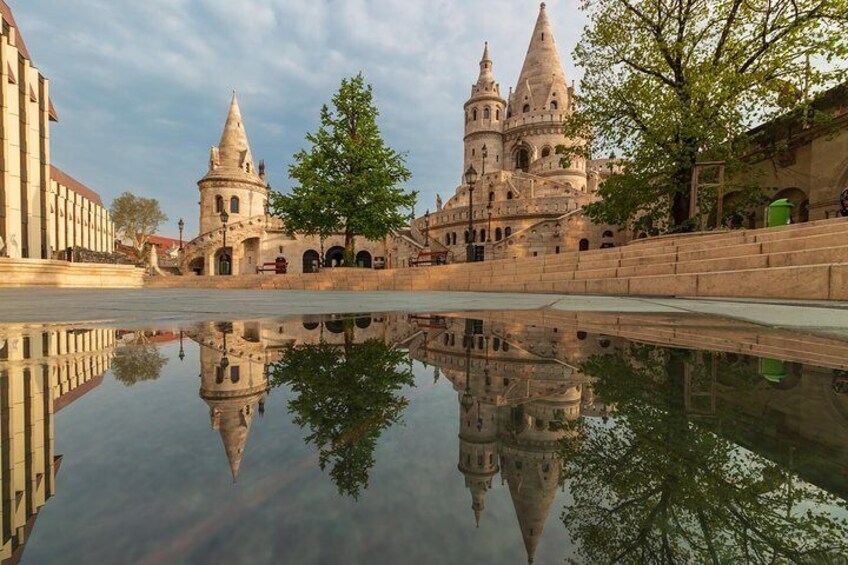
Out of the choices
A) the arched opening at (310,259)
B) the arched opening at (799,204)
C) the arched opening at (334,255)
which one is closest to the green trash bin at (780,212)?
the arched opening at (799,204)

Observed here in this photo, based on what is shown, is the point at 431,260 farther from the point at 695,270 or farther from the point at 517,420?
the point at 517,420

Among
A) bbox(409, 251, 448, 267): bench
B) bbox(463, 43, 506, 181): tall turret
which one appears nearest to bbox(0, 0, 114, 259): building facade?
bbox(409, 251, 448, 267): bench

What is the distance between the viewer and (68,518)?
0.55 meters

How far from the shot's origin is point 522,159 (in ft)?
177

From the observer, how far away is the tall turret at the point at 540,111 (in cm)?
5044

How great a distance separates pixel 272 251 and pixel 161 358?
4081cm

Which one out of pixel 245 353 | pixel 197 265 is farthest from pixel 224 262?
pixel 245 353

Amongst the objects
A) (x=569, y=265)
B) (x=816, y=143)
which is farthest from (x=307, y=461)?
(x=816, y=143)

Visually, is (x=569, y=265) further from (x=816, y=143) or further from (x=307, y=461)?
(x=307, y=461)

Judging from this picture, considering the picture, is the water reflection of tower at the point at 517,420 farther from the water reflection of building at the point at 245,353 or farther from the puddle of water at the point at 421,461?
the water reflection of building at the point at 245,353

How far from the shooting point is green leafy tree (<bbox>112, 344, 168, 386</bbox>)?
1.37 meters

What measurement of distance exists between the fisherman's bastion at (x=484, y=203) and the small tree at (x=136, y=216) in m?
16.5

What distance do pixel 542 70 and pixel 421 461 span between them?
60.7 meters

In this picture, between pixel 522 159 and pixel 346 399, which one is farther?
pixel 522 159
